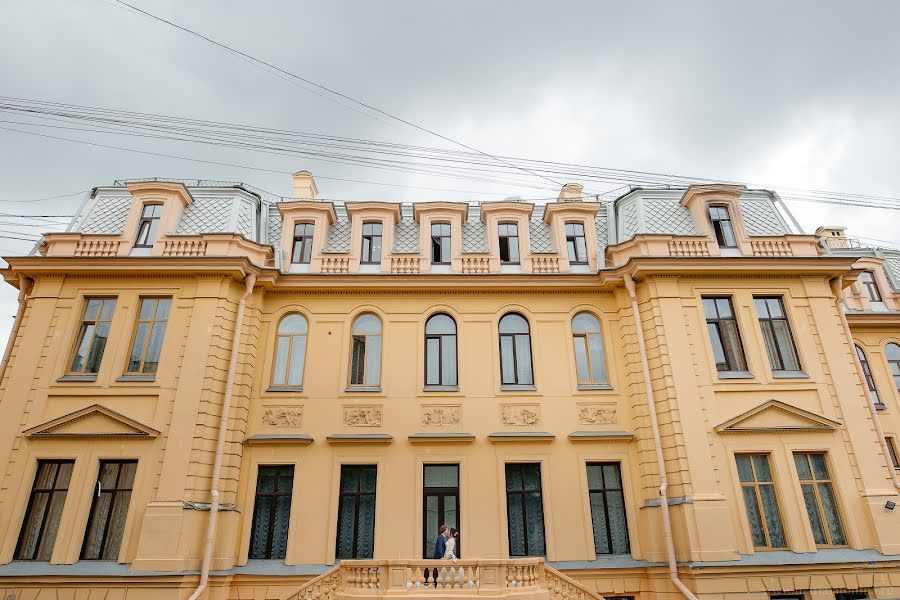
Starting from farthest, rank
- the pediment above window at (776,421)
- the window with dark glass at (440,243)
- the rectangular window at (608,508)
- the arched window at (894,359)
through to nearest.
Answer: the arched window at (894,359), the window with dark glass at (440,243), the rectangular window at (608,508), the pediment above window at (776,421)

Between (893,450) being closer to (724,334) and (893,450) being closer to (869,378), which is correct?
(869,378)

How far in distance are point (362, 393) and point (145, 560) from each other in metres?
6.64

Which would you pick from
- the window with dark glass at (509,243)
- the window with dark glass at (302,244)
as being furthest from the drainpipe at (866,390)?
the window with dark glass at (302,244)

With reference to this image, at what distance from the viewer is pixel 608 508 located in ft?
48.8

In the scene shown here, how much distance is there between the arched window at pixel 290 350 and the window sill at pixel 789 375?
14.2 metres

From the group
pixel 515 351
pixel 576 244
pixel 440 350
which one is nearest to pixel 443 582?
pixel 440 350

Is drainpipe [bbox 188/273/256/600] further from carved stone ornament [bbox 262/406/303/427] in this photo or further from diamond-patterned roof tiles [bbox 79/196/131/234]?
diamond-patterned roof tiles [bbox 79/196/131/234]

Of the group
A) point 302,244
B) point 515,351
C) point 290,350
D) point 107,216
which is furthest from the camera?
point 302,244

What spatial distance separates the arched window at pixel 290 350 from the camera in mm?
16203

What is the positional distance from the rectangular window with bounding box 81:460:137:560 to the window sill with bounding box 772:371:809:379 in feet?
59.8

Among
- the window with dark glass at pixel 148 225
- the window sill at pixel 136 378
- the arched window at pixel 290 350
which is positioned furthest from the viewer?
the window with dark glass at pixel 148 225

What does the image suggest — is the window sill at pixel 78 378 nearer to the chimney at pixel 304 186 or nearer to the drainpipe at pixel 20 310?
the drainpipe at pixel 20 310

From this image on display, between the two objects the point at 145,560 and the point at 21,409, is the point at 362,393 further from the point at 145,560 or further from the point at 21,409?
the point at 21,409

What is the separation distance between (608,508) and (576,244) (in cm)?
856
